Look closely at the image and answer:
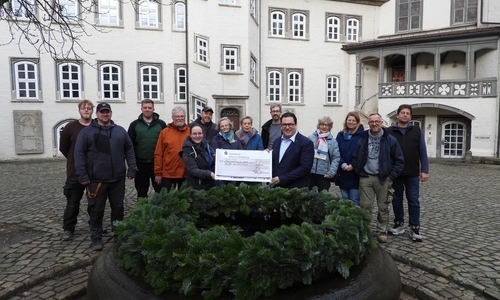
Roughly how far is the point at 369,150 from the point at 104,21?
1801cm

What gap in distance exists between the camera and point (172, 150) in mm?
5590

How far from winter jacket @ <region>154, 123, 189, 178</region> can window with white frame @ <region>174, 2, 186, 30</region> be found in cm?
1598

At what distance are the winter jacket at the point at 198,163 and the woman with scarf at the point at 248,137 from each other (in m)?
1.04

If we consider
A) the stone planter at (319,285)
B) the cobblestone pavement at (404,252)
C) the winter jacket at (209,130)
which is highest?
the winter jacket at (209,130)

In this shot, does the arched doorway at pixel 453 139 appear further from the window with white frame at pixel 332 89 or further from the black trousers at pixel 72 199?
the black trousers at pixel 72 199

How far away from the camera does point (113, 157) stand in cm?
495

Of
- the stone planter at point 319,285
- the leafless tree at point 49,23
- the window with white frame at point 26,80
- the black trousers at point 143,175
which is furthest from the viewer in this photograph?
the window with white frame at point 26,80

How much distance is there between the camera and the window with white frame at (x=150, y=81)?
20266 mm

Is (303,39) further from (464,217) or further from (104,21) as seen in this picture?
(464,217)

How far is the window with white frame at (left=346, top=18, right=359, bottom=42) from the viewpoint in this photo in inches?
974

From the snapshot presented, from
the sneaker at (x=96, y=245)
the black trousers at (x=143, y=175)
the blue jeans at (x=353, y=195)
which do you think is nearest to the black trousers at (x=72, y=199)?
the sneaker at (x=96, y=245)

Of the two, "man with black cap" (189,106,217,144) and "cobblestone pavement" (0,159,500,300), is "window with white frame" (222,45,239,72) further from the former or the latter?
"man with black cap" (189,106,217,144)

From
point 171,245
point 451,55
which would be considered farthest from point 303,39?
point 171,245

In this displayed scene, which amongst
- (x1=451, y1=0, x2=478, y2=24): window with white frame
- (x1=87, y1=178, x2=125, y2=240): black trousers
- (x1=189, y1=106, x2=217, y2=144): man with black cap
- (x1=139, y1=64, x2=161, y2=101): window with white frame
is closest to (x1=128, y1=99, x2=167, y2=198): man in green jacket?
(x1=189, y1=106, x2=217, y2=144): man with black cap
